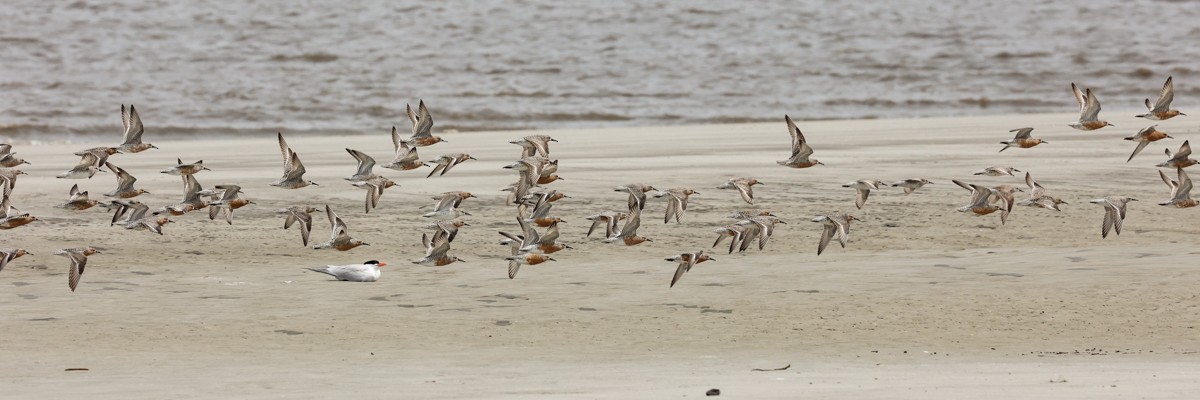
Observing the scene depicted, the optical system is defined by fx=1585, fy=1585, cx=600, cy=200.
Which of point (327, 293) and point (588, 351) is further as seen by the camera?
point (327, 293)

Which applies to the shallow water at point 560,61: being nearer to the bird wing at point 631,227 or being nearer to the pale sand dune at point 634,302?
the pale sand dune at point 634,302

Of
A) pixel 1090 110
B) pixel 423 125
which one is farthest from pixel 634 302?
pixel 1090 110

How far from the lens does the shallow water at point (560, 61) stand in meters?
26.8

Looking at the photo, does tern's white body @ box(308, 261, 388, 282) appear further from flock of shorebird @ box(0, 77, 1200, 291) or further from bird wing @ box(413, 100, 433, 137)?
bird wing @ box(413, 100, 433, 137)

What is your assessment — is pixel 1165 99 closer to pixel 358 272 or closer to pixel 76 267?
pixel 358 272

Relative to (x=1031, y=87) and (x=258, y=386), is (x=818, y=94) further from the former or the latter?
(x=258, y=386)

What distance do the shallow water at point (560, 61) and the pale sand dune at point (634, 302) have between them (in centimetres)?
998

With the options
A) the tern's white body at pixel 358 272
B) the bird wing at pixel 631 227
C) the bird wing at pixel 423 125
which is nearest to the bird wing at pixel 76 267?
the tern's white body at pixel 358 272

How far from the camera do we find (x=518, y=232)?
45.7 ft

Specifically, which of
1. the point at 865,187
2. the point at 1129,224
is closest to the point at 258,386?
the point at 865,187

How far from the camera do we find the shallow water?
2683 cm

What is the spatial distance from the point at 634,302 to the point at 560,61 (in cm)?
2067

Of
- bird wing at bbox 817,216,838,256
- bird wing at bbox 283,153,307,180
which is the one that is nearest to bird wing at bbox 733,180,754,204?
bird wing at bbox 817,216,838,256

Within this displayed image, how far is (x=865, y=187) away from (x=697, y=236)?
59.3 inches
